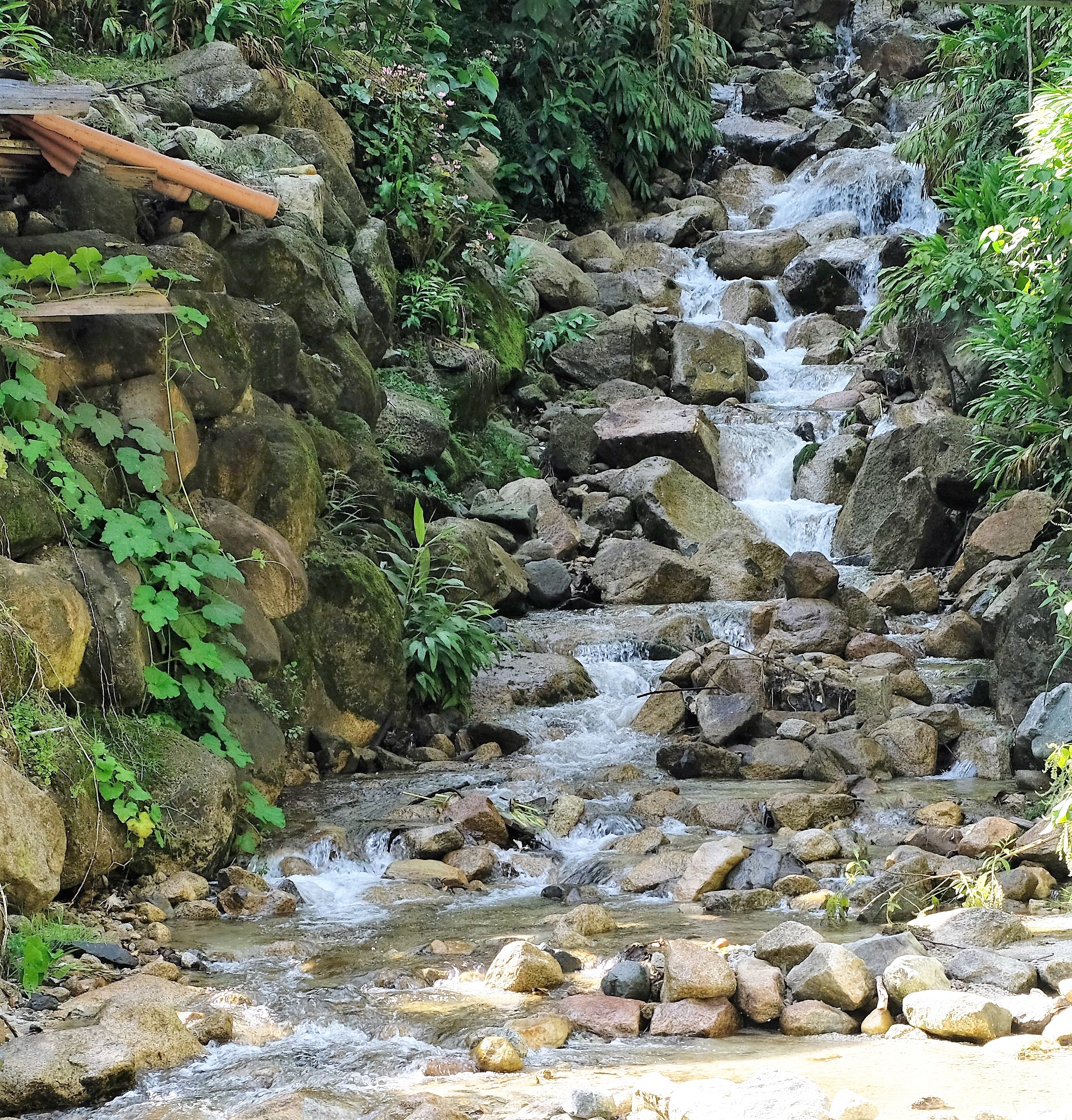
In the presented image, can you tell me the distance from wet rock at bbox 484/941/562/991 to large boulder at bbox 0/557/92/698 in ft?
7.31

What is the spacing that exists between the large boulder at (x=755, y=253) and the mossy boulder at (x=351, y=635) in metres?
10.8

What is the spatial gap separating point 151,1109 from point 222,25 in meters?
9.33

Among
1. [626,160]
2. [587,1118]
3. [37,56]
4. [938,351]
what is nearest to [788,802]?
[587,1118]

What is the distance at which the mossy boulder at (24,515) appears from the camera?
5434 millimetres

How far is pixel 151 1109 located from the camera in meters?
3.51

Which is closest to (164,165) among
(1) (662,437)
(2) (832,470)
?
(1) (662,437)

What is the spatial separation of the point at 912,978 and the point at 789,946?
18.6 inches

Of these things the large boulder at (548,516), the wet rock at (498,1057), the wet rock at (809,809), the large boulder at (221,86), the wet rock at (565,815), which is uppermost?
the large boulder at (221,86)

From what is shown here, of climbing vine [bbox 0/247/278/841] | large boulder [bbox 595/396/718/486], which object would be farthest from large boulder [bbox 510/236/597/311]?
climbing vine [bbox 0/247/278/841]

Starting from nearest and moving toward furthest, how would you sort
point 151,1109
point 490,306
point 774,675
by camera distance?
point 151,1109 < point 774,675 < point 490,306

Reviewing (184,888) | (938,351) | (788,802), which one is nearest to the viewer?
(184,888)

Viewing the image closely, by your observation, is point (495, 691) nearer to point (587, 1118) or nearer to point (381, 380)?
point (381, 380)

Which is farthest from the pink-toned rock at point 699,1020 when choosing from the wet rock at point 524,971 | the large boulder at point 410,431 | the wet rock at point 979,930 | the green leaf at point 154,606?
the large boulder at point 410,431

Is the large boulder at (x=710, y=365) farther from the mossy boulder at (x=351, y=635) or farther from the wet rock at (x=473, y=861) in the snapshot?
the wet rock at (x=473, y=861)
